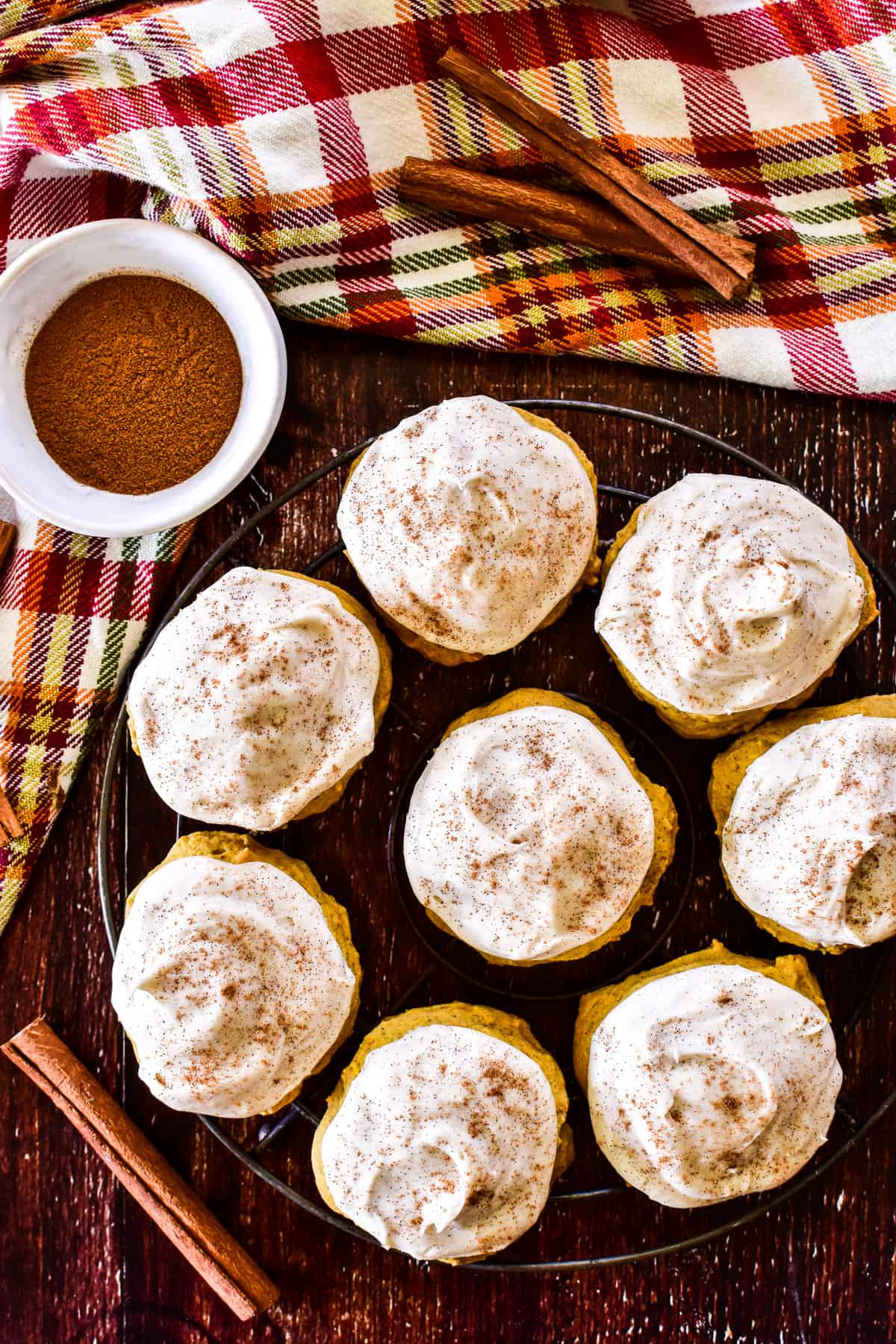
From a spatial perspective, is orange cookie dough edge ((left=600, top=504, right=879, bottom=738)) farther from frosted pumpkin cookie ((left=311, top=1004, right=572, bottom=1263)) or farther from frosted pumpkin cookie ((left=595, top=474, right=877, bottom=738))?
frosted pumpkin cookie ((left=311, top=1004, right=572, bottom=1263))

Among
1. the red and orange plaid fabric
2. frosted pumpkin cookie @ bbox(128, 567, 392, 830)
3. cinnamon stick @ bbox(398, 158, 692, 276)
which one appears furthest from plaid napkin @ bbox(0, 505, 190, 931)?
cinnamon stick @ bbox(398, 158, 692, 276)

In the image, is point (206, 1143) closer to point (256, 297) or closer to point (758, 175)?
point (256, 297)

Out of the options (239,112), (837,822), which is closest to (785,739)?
(837,822)

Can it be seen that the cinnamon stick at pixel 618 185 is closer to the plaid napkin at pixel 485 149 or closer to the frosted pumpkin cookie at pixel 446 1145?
the plaid napkin at pixel 485 149

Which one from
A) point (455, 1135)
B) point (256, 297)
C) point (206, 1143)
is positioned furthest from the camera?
point (206, 1143)

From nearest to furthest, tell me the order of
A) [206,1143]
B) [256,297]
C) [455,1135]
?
[455,1135] → [256,297] → [206,1143]

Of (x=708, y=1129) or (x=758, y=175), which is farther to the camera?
(x=758, y=175)

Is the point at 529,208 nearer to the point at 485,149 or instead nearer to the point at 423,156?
the point at 485,149

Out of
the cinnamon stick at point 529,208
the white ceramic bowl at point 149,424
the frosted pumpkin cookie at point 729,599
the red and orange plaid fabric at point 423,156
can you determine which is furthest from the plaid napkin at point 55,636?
the frosted pumpkin cookie at point 729,599

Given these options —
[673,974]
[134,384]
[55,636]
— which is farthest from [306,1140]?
[134,384]
